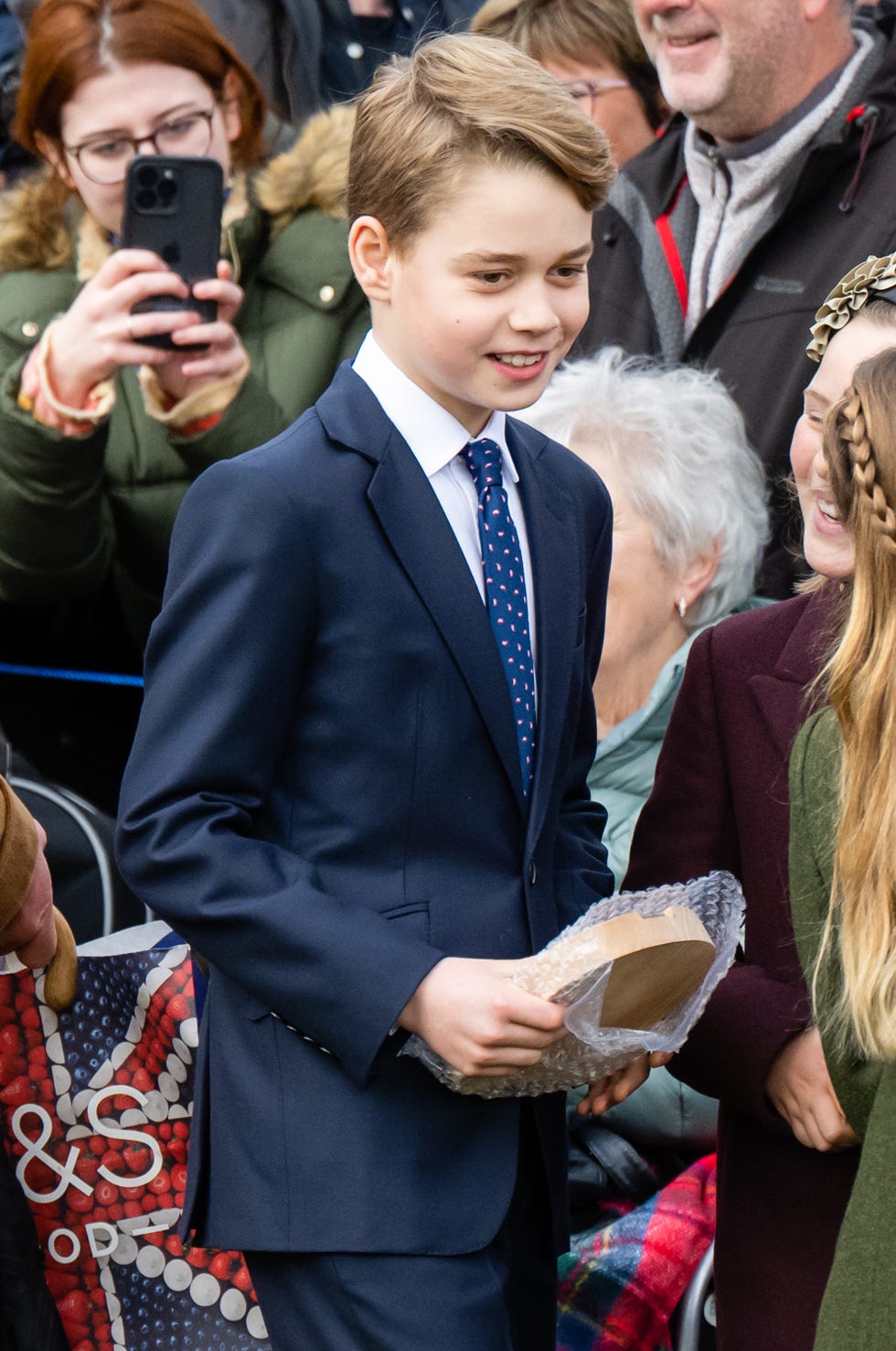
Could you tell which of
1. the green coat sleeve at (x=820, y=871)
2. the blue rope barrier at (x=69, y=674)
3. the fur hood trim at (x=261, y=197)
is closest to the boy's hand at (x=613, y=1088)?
the green coat sleeve at (x=820, y=871)

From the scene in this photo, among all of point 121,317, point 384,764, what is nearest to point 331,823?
point 384,764

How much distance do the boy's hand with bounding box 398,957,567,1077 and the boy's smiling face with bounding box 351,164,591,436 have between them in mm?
545

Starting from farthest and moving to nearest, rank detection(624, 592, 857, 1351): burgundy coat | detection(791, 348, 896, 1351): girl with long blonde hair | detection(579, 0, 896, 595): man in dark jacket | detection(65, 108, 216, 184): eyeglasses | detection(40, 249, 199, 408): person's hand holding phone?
detection(579, 0, 896, 595): man in dark jacket < detection(65, 108, 216, 184): eyeglasses < detection(40, 249, 199, 408): person's hand holding phone < detection(624, 592, 857, 1351): burgundy coat < detection(791, 348, 896, 1351): girl with long blonde hair

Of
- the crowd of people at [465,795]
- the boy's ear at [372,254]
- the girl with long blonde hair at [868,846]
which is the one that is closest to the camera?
the girl with long blonde hair at [868,846]

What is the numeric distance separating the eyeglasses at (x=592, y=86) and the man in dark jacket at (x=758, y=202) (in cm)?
21

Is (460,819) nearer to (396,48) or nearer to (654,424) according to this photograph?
(654,424)

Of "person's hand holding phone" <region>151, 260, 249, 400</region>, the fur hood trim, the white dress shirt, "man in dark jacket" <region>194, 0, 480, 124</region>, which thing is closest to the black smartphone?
"person's hand holding phone" <region>151, 260, 249, 400</region>

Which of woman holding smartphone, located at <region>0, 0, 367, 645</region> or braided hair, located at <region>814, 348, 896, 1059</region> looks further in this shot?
woman holding smartphone, located at <region>0, 0, 367, 645</region>

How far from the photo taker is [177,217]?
9.30 feet

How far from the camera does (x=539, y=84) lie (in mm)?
1829

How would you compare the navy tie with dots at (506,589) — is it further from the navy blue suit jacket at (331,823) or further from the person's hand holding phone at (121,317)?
the person's hand holding phone at (121,317)

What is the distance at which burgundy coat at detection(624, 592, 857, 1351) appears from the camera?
2049 mm

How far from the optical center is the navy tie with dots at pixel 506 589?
1.86 meters

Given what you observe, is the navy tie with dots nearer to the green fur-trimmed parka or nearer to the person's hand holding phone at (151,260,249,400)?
the person's hand holding phone at (151,260,249,400)
